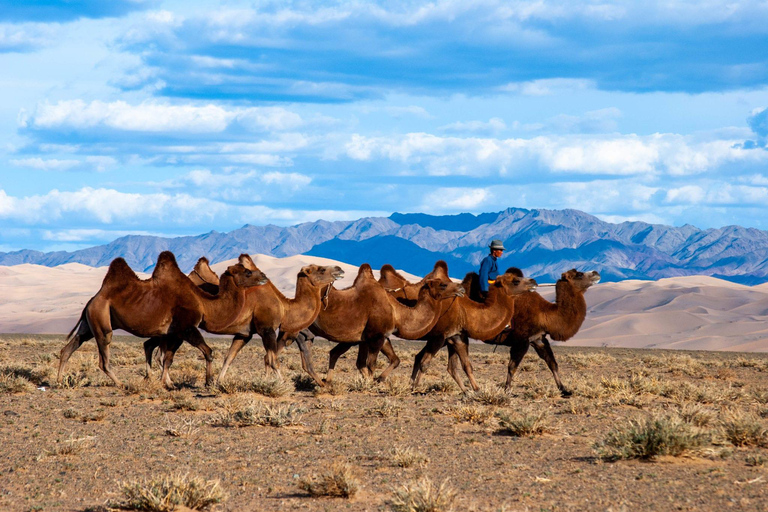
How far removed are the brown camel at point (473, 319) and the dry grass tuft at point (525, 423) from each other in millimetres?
3605

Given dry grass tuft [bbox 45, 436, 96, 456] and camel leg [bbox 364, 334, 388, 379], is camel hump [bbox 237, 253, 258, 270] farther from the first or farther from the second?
dry grass tuft [bbox 45, 436, 96, 456]

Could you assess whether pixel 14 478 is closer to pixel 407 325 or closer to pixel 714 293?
pixel 407 325

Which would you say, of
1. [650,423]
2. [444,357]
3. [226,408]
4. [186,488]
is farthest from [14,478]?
[444,357]

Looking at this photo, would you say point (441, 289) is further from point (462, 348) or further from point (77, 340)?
point (77, 340)

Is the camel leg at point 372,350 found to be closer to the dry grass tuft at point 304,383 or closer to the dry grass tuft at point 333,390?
the dry grass tuft at point 333,390

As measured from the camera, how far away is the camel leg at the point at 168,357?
574 inches

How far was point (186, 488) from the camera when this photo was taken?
7.60 metres

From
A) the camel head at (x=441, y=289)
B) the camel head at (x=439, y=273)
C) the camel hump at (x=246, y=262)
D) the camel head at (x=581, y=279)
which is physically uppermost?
the camel hump at (x=246, y=262)

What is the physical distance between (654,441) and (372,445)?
3.08m

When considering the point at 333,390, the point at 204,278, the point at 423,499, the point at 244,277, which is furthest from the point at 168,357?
the point at 423,499

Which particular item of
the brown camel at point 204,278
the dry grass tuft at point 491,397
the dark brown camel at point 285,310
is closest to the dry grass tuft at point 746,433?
the dry grass tuft at point 491,397

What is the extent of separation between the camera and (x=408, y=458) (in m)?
8.98

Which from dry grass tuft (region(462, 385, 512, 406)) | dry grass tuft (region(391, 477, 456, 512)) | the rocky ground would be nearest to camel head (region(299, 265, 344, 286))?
the rocky ground

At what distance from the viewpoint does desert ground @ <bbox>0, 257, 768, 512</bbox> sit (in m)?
7.80
